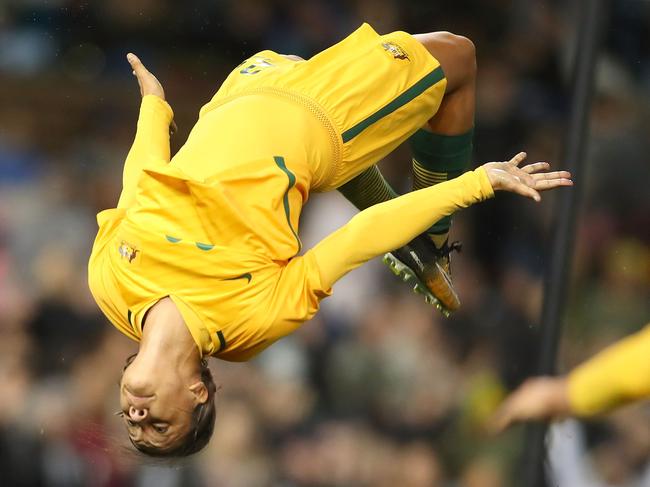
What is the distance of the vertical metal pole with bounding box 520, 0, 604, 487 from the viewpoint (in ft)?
7.77

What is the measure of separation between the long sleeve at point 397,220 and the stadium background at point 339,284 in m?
1.08

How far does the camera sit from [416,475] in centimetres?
288

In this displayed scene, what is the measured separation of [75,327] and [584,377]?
71.3 inches

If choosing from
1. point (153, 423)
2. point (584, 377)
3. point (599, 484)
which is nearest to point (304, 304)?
point (153, 423)

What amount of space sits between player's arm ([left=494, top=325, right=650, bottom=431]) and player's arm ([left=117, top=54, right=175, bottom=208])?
663mm

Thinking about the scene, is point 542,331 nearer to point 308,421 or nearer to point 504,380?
point 504,380

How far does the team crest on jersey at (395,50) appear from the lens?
78.1 inches

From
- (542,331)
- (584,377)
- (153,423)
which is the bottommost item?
(542,331)

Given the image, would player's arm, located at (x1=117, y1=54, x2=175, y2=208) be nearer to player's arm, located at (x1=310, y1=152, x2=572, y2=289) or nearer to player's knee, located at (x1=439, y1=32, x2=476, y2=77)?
player's arm, located at (x1=310, y1=152, x2=572, y2=289)

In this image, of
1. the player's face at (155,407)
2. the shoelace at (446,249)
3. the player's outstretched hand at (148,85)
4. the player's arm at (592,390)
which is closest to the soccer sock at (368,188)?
the shoelace at (446,249)

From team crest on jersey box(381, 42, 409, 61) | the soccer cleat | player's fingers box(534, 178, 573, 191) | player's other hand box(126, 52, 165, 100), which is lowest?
the soccer cleat

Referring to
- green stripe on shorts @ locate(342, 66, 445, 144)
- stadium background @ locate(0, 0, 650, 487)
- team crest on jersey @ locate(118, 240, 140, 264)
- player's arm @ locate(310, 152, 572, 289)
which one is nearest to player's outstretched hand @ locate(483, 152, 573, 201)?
player's arm @ locate(310, 152, 572, 289)

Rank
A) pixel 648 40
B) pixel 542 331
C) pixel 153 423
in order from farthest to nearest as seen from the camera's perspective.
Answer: pixel 648 40 → pixel 542 331 → pixel 153 423

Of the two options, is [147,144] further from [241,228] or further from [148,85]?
[241,228]
